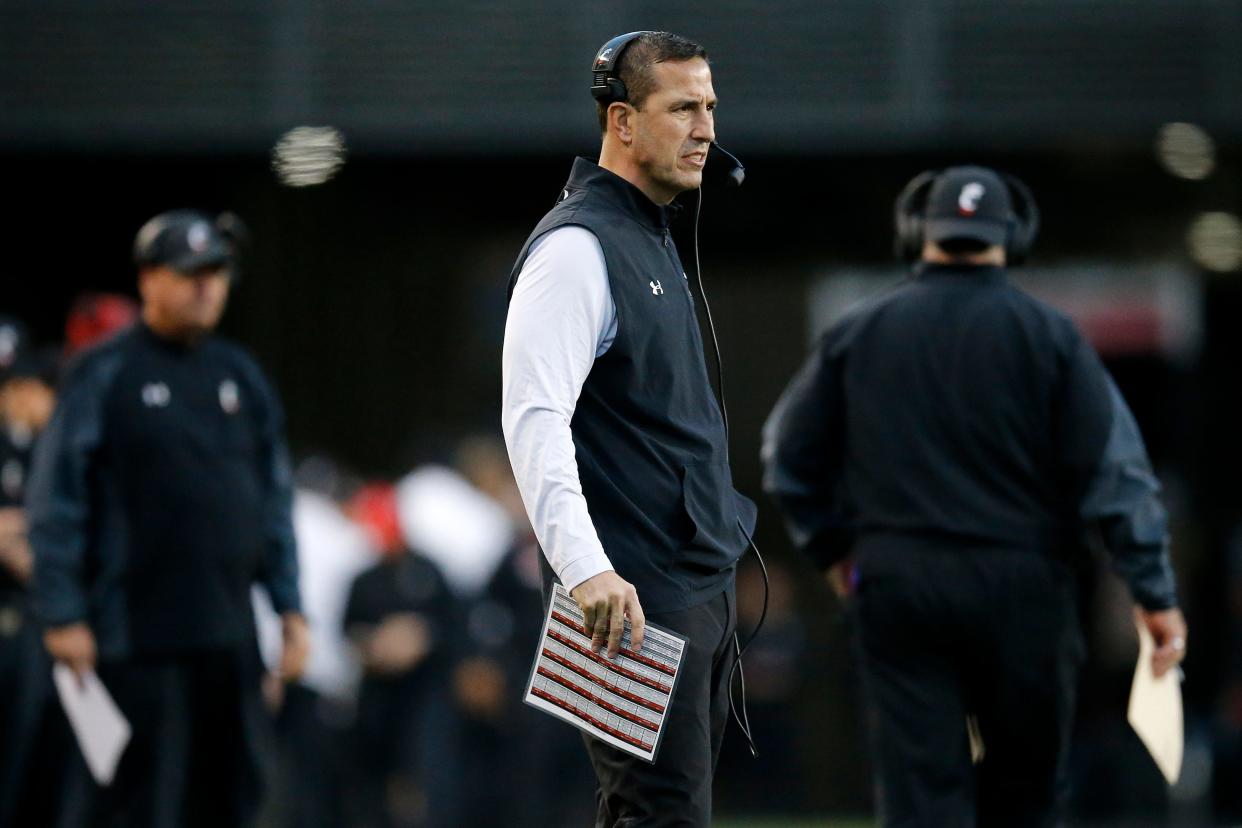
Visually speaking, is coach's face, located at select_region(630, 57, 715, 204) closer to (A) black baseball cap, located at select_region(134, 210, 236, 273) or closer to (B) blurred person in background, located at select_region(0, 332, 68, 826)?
(A) black baseball cap, located at select_region(134, 210, 236, 273)

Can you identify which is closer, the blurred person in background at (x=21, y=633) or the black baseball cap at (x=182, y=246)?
the black baseball cap at (x=182, y=246)

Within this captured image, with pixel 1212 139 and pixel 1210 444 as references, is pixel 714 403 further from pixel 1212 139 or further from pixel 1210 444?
pixel 1210 444

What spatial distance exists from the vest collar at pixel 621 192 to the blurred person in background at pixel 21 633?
4.18 meters

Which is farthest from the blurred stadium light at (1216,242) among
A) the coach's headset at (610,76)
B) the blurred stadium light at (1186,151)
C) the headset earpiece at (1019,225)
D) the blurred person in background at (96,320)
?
the coach's headset at (610,76)

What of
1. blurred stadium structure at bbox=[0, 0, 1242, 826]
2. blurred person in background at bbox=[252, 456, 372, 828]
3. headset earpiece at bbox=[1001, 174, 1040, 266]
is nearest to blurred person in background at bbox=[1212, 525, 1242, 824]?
blurred stadium structure at bbox=[0, 0, 1242, 826]

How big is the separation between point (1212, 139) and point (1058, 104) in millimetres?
1274

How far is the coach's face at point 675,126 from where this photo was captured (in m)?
4.76

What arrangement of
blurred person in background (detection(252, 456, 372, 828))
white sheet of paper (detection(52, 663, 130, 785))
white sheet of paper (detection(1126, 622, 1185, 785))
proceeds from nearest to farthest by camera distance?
1. white sheet of paper (detection(1126, 622, 1185, 785))
2. white sheet of paper (detection(52, 663, 130, 785))
3. blurred person in background (detection(252, 456, 372, 828))

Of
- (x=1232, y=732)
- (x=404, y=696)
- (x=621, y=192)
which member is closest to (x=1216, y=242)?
(x=1232, y=732)

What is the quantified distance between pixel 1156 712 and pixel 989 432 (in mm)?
916

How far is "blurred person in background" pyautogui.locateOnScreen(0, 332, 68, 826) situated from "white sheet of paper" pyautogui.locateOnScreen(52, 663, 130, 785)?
1637mm

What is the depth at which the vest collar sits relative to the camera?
191 inches

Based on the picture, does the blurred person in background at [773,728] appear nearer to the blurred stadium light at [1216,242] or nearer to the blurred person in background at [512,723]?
the blurred person in background at [512,723]

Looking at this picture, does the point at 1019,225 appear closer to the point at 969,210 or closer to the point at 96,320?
the point at 969,210
